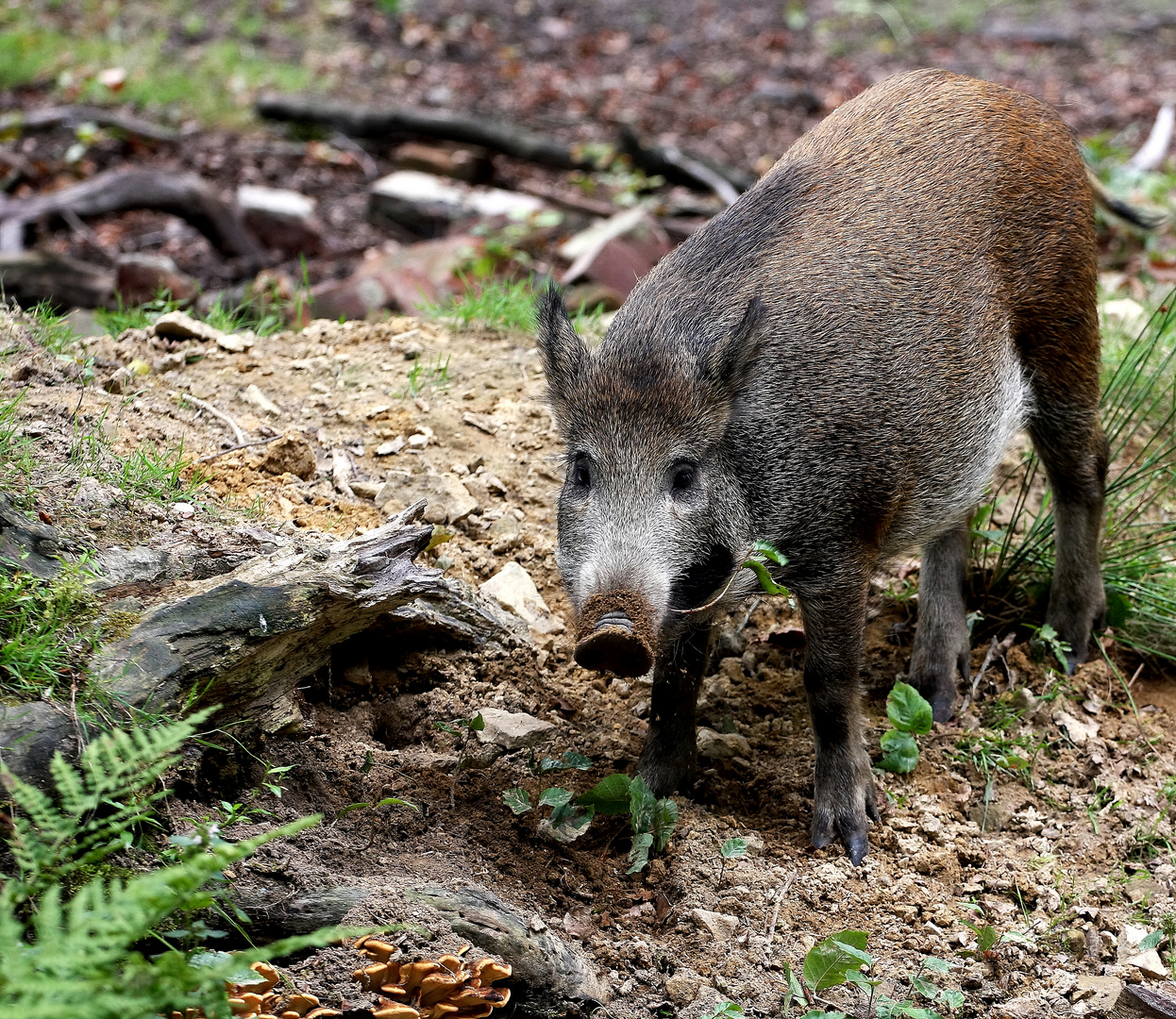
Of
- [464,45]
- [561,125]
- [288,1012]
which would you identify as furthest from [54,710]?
[464,45]

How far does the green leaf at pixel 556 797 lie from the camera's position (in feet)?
10.8

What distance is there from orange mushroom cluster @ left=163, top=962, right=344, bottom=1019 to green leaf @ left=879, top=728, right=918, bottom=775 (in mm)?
2072

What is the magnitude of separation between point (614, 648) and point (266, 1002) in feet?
3.70

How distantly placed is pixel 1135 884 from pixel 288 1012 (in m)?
2.38

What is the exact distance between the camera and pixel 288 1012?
229 cm

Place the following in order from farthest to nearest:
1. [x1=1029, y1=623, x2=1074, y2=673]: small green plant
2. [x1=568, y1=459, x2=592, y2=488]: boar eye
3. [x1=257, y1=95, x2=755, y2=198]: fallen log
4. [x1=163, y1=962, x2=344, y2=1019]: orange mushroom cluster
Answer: [x1=257, y1=95, x2=755, y2=198]: fallen log, [x1=1029, y1=623, x2=1074, y2=673]: small green plant, [x1=568, y1=459, x2=592, y2=488]: boar eye, [x1=163, y1=962, x2=344, y2=1019]: orange mushroom cluster

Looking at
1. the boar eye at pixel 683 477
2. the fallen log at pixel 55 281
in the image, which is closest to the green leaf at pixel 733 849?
the boar eye at pixel 683 477

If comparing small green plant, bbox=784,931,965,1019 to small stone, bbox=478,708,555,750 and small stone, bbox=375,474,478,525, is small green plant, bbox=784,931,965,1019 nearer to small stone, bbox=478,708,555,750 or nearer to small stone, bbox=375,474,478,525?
small stone, bbox=478,708,555,750

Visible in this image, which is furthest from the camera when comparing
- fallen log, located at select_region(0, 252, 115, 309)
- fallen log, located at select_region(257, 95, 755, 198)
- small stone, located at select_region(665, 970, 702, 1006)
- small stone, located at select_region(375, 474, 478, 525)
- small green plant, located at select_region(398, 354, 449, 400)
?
fallen log, located at select_region(257, 95, 755, 198)

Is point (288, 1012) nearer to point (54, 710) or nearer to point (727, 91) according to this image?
point (54, 710)

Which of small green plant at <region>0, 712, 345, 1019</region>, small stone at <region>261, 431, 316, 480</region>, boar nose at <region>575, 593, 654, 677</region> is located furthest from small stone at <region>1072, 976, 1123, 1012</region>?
small stone at <region>261, 431, 316, 480</region>

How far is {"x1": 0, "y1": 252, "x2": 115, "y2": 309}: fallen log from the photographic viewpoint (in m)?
6.54

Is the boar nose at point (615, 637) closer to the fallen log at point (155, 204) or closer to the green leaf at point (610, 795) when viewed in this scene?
the green leaf at point (610, 795)

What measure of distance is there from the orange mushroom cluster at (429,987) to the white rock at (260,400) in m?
2.37
